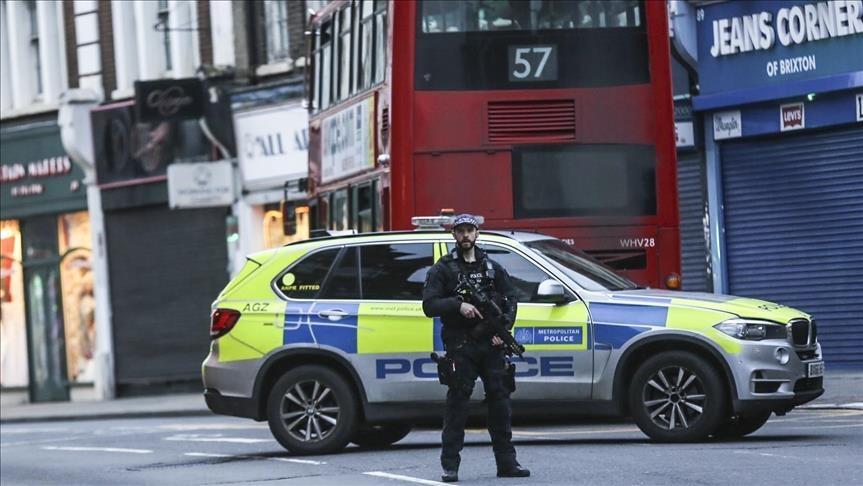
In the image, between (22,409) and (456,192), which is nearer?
(456,192)

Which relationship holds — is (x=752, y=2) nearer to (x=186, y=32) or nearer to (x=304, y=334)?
(x=304, y=334)

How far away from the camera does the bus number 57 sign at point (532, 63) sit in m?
18.6

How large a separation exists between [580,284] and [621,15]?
13.4ft

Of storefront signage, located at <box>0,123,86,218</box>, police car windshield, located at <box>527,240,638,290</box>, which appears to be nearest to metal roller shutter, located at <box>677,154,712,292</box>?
police car windshield, located at <box>527,240,638,290</box>

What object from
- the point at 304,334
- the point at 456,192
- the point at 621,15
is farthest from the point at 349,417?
the point at 621,15

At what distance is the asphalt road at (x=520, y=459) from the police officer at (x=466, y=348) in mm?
320

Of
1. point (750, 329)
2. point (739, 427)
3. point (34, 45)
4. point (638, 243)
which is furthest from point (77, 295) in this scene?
point (750, 329)

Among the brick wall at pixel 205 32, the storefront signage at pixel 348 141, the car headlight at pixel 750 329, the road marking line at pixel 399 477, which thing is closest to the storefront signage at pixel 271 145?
the brick wall at pixel 205 32

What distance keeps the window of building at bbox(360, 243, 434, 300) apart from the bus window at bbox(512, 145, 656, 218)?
2892mm

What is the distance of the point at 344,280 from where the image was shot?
16.2 meters

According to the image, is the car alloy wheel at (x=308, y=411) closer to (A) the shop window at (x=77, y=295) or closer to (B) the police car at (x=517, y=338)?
(B) the police car at (x=517, y=338)

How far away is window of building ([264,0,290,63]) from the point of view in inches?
1314

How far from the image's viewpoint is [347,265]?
16.2 metres

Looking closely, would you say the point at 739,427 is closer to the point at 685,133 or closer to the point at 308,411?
the point at 308,411
